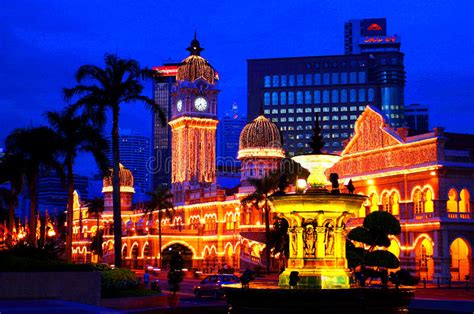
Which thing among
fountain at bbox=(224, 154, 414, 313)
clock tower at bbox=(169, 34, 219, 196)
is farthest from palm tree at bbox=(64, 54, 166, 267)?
clock tower at bbox=(169, 34, 219, 196)

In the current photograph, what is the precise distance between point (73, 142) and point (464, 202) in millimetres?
30263

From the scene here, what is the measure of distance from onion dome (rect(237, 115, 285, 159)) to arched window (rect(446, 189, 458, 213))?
34.7 meters

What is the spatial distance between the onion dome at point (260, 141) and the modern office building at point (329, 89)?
81.4 m

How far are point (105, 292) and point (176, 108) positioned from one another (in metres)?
88.6

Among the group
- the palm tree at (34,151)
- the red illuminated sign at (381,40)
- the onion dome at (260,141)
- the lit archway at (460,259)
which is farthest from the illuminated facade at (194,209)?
the red illuminated sign at (381,40)

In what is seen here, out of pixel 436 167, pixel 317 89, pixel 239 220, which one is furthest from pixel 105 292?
pixel 317 89

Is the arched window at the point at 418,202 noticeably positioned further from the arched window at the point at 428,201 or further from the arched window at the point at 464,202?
the arched window at the point at 464,202

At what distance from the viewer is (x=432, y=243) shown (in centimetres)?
6109

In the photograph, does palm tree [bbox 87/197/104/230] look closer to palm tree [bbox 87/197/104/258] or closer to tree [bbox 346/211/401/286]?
palm tree [bbox 87/197/104/258]

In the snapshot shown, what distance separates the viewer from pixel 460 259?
63375 mm

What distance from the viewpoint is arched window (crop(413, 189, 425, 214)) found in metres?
63.3

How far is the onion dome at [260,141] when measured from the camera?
315 feet

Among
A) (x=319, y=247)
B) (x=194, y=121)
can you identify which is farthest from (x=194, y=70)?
(x=319, y=247)

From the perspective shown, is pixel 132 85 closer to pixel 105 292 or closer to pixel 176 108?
pixel 105 292
